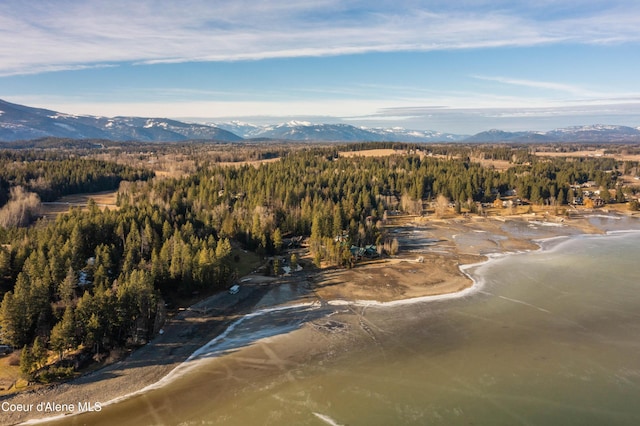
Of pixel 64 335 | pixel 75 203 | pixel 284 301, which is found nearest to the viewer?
pixel 64 335

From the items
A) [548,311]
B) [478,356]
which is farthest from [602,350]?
[478,356]

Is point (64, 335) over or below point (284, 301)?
over

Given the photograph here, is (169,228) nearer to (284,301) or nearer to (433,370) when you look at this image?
(284,301)

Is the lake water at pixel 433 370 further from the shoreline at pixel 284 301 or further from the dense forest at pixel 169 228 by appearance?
the dense forest at pixel 169 228

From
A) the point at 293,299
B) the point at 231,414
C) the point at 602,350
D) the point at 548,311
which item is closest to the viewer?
the point at 231,414

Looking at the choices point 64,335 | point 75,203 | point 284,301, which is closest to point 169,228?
point 284,301

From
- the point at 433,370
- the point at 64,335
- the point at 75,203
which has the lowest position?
the point at 433,370

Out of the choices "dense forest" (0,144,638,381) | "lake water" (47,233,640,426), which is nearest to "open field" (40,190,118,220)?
"dense forest" (0,144,638,381)

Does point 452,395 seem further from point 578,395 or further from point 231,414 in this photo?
point 231,414
